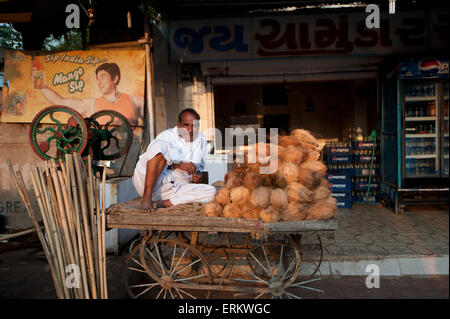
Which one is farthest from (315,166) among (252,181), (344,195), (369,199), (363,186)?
(369,199)

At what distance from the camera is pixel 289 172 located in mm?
2633

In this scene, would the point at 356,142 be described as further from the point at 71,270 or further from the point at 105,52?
the point at 71,270

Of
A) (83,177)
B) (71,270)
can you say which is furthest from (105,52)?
(71,270)

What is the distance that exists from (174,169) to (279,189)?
4.70 ft

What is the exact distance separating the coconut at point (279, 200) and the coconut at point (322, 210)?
0.22 m

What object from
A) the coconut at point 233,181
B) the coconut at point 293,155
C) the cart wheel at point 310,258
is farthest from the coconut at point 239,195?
the cart wheel at point 310,258

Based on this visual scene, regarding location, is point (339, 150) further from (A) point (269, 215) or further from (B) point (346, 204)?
(A) point (269, 215)

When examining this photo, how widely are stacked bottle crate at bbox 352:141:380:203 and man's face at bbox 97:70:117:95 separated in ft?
16.9

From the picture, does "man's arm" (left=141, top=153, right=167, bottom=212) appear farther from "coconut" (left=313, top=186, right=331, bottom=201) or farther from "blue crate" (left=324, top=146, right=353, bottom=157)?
"blue crate" (left=324, top=146, right=353, bottom=157)

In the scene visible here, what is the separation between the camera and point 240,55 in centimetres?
625

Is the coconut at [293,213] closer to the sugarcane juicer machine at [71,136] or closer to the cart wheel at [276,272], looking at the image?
the cart wheel at [276,272]

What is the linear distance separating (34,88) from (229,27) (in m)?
4.02

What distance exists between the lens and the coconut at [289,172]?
2.63m
